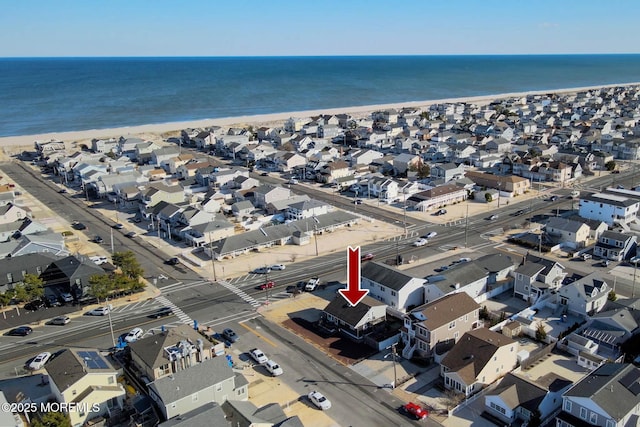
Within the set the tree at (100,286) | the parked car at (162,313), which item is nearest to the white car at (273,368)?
the parked car at (162,313)

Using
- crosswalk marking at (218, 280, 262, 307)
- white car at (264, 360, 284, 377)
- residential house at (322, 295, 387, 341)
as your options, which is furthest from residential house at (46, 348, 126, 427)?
residential house at (322, 295, 387, 341)

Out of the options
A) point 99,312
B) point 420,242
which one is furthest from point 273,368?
point 420,242

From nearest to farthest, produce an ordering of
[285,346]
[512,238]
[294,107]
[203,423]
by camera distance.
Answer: [203,423], [285,346], [512,238], [294,107]

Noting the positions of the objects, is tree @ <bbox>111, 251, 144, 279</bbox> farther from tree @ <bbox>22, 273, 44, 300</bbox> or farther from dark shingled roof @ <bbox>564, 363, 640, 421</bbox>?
dark shingled roof @ <bbox>564, 363, 640, 421</bbox>

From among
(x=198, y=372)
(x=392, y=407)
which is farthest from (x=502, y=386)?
(x=198, y=372)

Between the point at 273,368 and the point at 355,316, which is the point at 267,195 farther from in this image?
the point at 273,368

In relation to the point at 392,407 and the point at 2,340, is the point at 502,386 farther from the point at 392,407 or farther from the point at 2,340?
the point at 2,340

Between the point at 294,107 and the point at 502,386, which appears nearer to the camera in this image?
the point at 502,386

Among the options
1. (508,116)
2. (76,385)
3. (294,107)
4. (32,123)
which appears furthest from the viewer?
(294,107)
